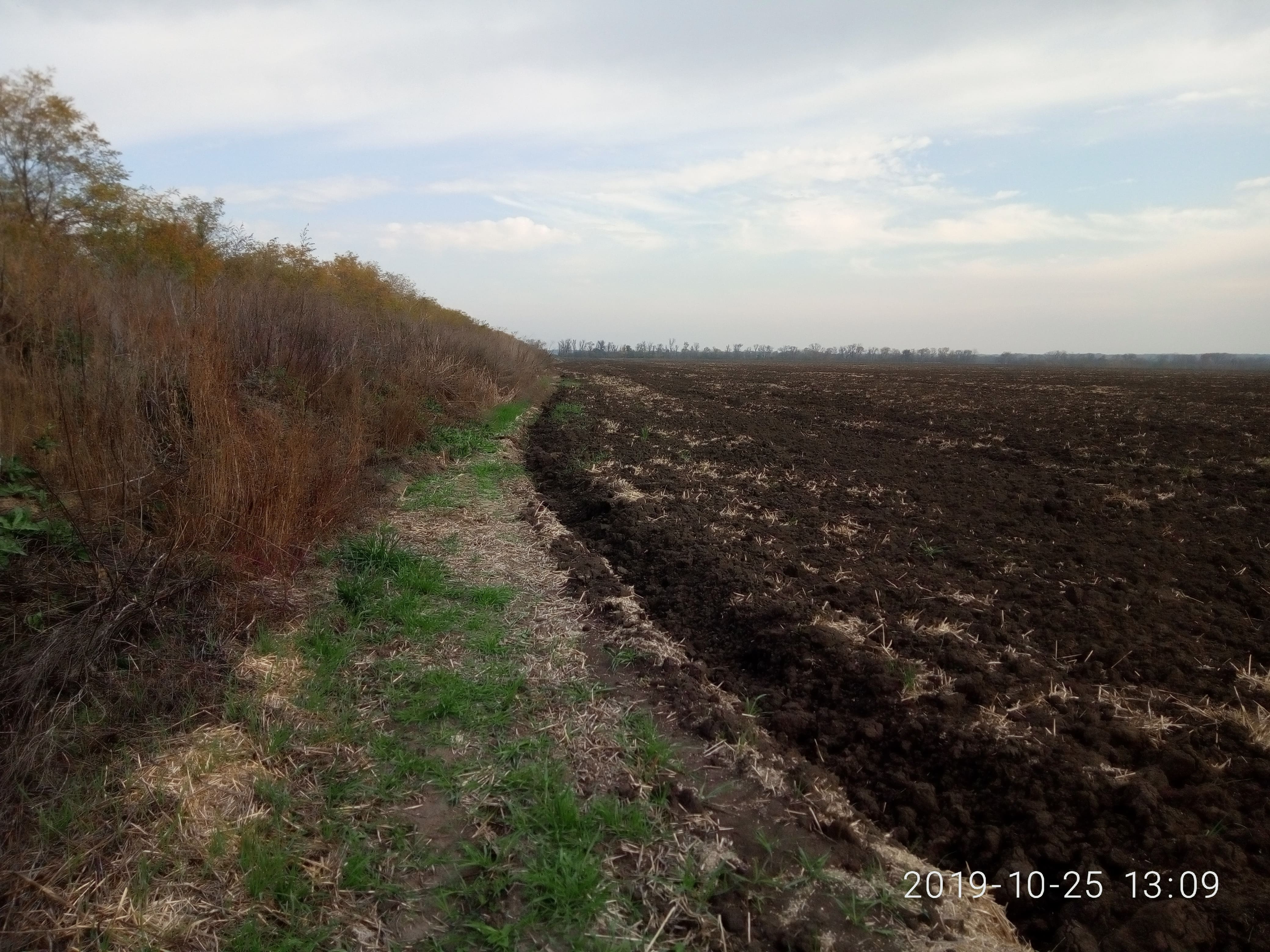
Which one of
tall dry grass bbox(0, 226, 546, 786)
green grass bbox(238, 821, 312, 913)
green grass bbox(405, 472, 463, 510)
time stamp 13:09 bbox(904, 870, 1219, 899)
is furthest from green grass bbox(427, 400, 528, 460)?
time stamp 13:09 bbox(904, 870, 1219, 899)

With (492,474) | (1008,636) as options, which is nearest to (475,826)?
(1008,636)

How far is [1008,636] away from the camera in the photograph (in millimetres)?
4633

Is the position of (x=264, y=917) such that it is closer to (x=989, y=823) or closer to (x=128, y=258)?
(x=989, y=823)

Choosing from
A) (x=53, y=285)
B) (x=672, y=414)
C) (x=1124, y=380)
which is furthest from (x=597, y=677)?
(x=1124, y=380)

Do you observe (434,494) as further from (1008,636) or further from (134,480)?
(1008,636)

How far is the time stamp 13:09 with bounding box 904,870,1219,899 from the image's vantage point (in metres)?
2.58

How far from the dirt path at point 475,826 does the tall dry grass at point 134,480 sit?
18.0 inches

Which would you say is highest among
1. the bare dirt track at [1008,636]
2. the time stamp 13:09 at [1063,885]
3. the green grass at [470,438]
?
the green grass at [470,438]

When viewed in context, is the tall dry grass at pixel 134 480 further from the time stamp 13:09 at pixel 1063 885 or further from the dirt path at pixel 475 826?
the time stamp 13:09 at pixel 1063 885

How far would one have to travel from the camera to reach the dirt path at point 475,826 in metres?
2.41

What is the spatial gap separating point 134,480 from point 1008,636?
5.78 meters

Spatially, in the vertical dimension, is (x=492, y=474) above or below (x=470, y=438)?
below

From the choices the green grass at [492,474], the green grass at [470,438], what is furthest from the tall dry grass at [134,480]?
the green grass at [470,438]

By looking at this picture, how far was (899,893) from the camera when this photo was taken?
2.59 m
